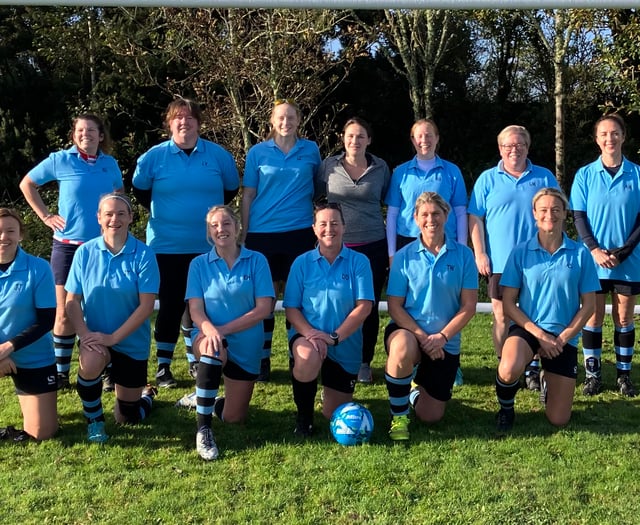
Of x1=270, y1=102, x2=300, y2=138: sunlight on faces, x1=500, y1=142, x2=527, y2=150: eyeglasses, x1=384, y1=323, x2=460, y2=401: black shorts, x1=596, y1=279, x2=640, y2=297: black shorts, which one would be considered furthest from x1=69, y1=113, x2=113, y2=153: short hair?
x1=596, y1=279, x2=640, y2=297: black shorts

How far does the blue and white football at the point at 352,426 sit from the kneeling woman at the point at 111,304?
1320 mm

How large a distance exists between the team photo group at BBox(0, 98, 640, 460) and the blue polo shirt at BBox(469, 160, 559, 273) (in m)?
0.01

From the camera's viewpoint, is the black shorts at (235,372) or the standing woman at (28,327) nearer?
the standing woman at (28,327)

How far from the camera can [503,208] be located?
4.83m

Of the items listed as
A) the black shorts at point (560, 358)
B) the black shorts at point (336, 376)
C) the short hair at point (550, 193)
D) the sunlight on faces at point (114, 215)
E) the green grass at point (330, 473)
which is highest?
the short hair at point (550, 193)

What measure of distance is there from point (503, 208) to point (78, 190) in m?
3.13

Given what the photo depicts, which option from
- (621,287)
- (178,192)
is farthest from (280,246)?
(621,287)

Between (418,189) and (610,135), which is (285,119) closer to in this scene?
(418,189)

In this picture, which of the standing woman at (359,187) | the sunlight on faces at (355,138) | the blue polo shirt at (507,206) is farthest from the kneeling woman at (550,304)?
the sunlight on faces at (355,138)

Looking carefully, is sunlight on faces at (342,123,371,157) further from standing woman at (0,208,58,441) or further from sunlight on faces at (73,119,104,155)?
standing woman at (0,208,58,441)

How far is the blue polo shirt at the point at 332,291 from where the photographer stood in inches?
168

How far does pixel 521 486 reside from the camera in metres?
3.54

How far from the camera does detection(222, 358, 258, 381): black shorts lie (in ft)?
14.2

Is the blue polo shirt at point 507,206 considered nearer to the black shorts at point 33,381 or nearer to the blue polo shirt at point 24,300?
the blue polo shirt at point 24,300
